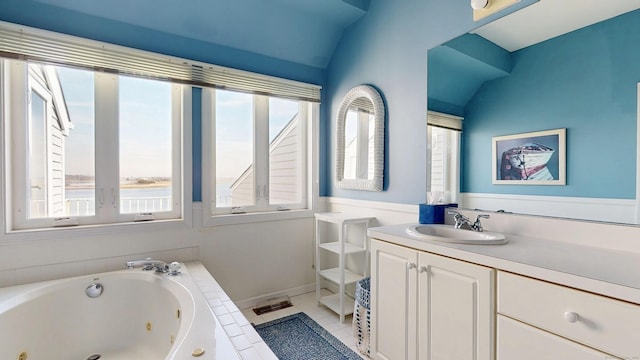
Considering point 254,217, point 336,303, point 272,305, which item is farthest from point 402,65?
point 272,305

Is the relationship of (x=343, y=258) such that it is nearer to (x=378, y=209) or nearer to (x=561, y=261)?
(x=378, y=209)

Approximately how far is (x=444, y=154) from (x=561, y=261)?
3.24 ft

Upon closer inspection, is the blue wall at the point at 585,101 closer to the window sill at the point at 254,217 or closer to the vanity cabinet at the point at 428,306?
the vanity cabinet at the point at 428,306

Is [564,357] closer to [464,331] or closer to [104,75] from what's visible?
[464,331]

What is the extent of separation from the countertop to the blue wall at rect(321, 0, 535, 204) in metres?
0.76

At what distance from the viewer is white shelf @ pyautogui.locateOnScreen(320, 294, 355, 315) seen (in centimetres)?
236

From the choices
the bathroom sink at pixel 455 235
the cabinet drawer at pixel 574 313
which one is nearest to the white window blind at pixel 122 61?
the bathroom sink at pixel 455 235

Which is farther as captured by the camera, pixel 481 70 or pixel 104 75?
pixel 104 75

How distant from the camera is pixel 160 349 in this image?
173 centimetres

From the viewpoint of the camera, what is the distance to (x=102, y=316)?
1.82 metres

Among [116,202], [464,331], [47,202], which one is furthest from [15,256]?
[464,331]

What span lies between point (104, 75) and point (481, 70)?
2.57 metres

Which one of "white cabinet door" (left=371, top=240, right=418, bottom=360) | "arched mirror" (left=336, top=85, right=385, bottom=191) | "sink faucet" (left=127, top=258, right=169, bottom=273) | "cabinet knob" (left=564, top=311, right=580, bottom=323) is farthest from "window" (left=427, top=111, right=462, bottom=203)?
"sink faucet" (left=127, top=258, right=169, bottom=273)

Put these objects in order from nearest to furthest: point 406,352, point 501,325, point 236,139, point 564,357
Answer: point 564,357 < point 501,325 < point 406,352 < point 236,139
